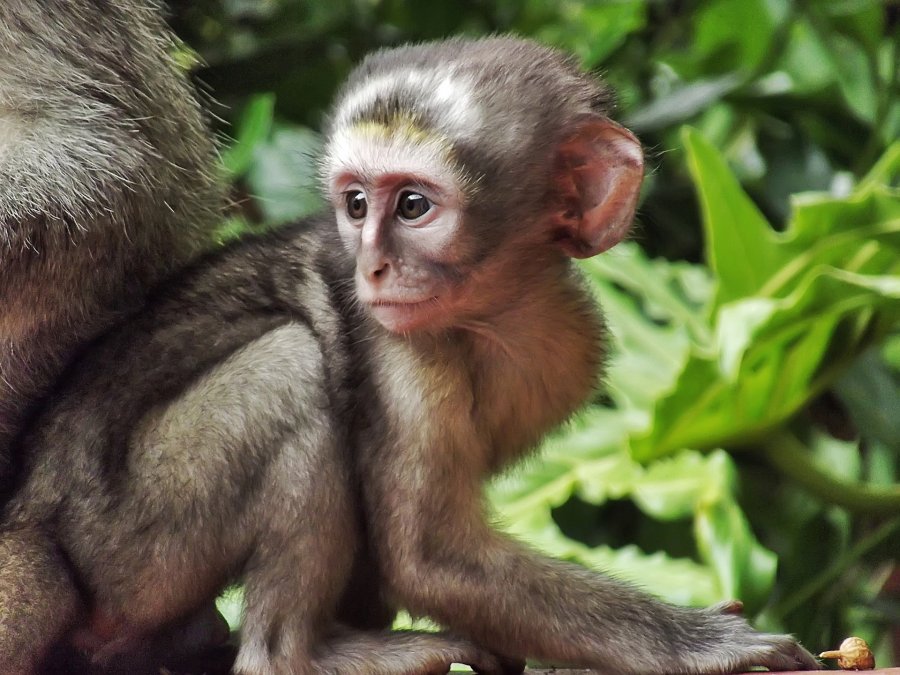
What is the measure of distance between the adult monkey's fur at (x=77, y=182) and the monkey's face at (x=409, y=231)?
0.46m

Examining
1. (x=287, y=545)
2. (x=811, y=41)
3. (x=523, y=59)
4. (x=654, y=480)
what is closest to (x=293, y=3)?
(x=811, y=41)

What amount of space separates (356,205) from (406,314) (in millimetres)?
262

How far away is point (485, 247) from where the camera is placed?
221cm

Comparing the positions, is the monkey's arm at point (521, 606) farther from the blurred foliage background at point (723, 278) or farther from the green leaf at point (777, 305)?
the green leaf at point (777, 305)

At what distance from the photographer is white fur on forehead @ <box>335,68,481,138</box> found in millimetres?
2166

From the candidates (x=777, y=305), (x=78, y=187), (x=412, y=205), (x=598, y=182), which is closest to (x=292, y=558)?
(x=412, y=205)

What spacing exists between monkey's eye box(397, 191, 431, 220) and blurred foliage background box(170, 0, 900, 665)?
0.45 m

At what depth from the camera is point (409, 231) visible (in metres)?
2.15

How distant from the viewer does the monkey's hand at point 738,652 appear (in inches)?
84.7

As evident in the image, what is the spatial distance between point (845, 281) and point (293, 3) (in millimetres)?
3023

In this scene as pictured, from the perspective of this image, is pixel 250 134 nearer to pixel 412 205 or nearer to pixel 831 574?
pixel 412 205

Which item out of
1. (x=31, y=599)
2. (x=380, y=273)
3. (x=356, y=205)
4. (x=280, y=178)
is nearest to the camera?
(x=31, y=599)

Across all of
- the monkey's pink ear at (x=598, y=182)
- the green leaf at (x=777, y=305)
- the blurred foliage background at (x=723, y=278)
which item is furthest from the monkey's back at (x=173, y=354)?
the green leaf at (x=777, y=305)

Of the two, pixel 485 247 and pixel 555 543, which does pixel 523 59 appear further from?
pixel 555 543
